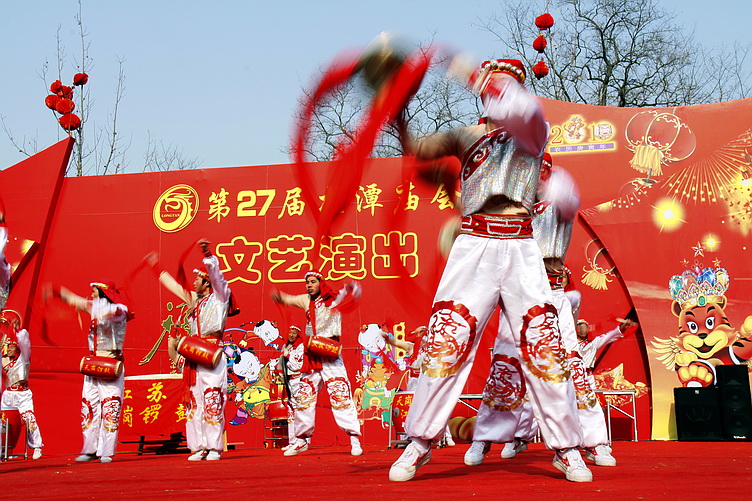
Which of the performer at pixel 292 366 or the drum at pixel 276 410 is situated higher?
the performer at pixel 292 366

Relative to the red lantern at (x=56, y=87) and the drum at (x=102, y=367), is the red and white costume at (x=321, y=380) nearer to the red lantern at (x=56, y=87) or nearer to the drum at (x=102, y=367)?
the drum at (x=102, y=367)

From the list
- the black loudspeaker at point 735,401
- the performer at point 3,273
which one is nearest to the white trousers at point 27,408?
the performer at point 3,273

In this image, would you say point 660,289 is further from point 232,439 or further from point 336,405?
point 232,439

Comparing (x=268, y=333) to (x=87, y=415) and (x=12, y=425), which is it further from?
(x=12, y=425)

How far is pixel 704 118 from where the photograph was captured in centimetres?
930

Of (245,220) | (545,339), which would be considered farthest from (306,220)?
(545,339)

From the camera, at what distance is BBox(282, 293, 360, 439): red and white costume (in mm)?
7566

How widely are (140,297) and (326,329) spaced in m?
3.94

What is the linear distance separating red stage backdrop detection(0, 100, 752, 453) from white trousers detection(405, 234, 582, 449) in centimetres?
455

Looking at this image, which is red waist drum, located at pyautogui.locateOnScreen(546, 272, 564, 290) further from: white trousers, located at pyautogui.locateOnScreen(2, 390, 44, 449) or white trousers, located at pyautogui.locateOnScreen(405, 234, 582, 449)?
white trousers, located at pyautogui.locateOnScreen(2, 390, 44, 449)

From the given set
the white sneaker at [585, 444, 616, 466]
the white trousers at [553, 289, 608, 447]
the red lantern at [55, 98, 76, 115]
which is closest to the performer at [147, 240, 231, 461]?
the white trousers at [553, 289, 608, 447]

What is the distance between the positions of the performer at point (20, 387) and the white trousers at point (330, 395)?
143 inches

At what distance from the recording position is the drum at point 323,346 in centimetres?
741

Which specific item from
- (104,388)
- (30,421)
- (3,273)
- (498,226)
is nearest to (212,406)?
(104,388)
